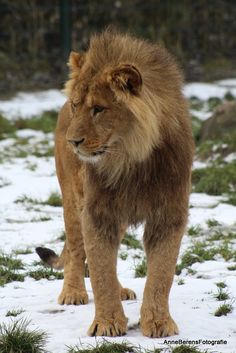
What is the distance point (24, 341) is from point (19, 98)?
33.7 ft

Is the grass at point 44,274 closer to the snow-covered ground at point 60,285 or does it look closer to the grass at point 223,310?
the snow-covered ground at point 60,285

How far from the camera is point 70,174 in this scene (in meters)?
5.16

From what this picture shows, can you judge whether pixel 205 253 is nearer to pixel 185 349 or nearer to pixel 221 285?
pixel 221 285

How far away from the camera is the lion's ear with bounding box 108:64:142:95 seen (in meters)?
4.11

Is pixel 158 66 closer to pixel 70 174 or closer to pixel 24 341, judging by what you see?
pixel 70 174

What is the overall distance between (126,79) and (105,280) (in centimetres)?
103

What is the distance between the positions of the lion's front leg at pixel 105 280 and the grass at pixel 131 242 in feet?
6.87

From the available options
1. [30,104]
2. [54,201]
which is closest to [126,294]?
[54,201]

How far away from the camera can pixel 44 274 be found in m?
5.70

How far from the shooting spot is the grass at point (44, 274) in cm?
566

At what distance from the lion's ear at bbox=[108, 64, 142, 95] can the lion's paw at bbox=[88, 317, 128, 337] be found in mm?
1160

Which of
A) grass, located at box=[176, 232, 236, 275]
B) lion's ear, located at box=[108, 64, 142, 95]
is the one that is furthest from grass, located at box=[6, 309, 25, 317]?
lion's ear, located at box=[108, 64, 142, 95]

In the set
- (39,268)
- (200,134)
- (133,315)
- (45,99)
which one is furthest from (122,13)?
(133,315)

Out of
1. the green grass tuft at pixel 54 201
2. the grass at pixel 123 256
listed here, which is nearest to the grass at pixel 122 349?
the grass at pixel 123 256
